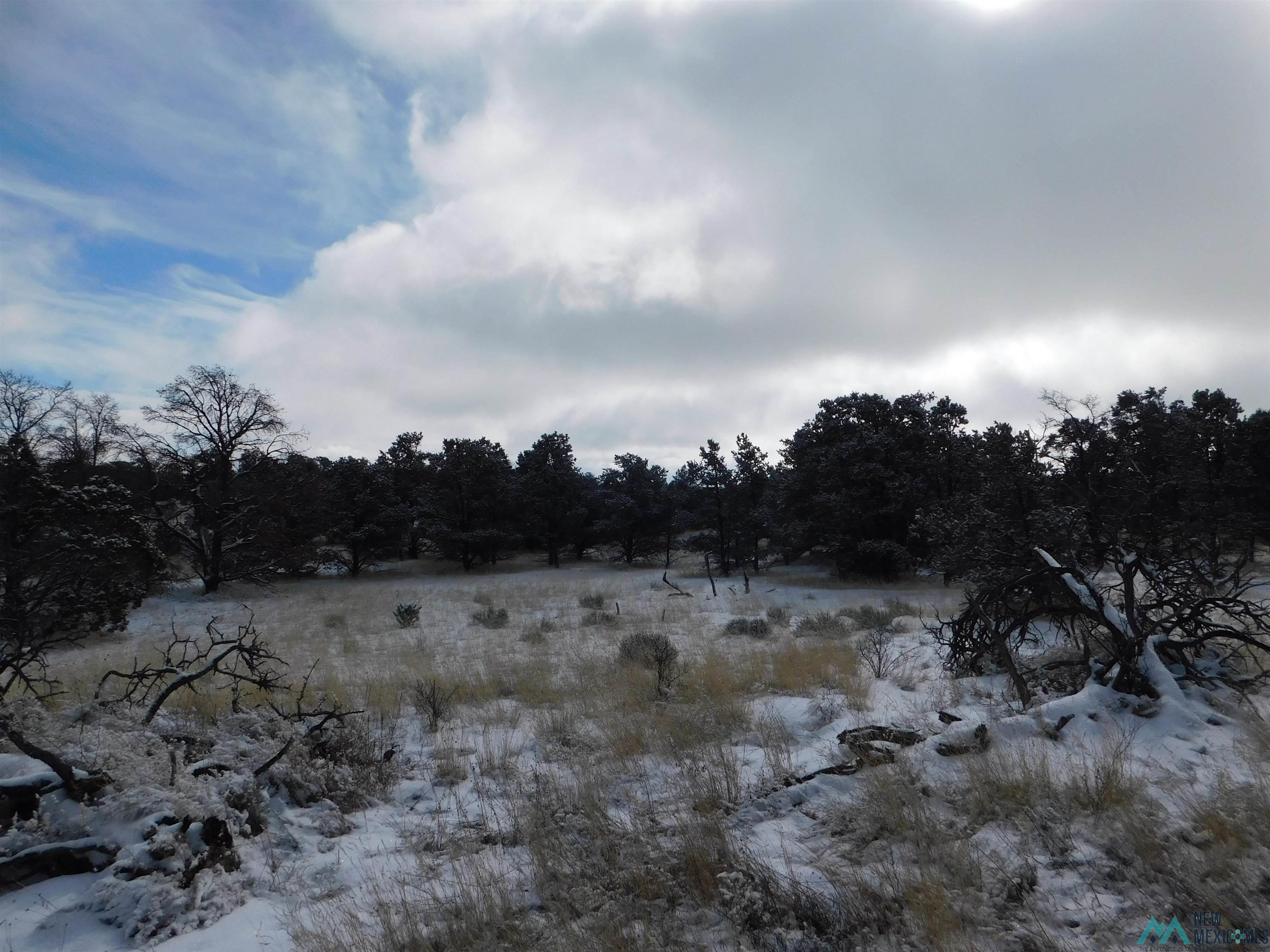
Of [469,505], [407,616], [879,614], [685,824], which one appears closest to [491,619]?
[407,616]

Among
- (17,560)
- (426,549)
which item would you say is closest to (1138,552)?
(17,560)

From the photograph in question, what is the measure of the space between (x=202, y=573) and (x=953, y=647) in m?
31.5

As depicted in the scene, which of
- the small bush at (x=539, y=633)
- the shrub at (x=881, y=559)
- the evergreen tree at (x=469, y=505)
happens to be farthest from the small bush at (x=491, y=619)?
the evergreen tree at (x=469, y=505)

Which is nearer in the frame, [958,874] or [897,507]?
[958,874]

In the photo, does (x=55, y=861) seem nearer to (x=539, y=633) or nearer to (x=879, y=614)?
(x=539, y=633)

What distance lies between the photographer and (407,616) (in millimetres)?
18031

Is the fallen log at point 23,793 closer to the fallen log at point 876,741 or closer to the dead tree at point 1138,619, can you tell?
the fallen log at point 876,741

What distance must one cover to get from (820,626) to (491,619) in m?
9.72

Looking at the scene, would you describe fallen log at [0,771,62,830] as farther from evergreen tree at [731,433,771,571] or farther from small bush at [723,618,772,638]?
evergreen tree at [731,433,771,571]

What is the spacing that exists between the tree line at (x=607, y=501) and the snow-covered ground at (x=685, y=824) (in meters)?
2.50

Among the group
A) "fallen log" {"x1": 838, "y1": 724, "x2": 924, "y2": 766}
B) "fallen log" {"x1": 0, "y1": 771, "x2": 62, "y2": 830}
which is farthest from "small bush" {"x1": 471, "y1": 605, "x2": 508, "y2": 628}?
"fallen log" {"x1": 0, "y1": 771, "x2": 62, "y2": 830}

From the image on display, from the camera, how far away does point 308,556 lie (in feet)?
105

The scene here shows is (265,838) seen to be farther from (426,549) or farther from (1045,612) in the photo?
(426,549)

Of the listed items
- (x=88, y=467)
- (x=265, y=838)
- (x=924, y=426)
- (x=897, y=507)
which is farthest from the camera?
(x=924, y=426)
